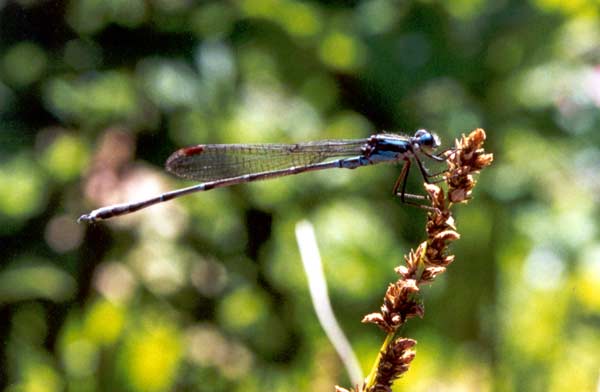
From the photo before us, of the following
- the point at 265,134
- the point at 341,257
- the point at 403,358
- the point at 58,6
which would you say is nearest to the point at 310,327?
the point at 341,257

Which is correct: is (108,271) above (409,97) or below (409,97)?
below

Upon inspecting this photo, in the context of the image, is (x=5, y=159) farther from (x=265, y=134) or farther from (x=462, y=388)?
(x=462, y=388)

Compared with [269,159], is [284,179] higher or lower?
higher

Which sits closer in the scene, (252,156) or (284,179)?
(252,156)

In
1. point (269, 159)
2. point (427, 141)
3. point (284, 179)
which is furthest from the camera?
point (284, 179)

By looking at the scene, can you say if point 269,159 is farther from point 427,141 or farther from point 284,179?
point 427,141

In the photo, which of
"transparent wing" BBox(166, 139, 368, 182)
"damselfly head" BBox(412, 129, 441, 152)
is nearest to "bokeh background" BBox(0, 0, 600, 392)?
"transparent wing" BBox(166, 139, 368, 182)

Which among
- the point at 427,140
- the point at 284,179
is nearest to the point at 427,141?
the point at 427,140
